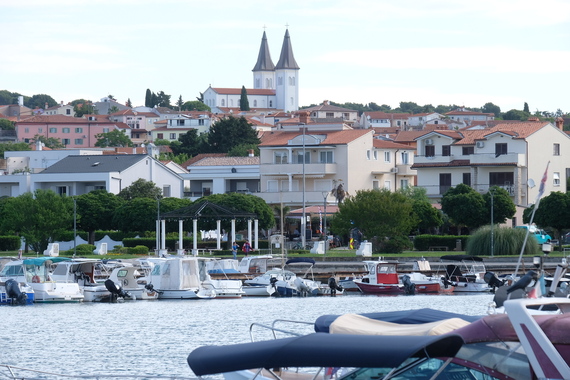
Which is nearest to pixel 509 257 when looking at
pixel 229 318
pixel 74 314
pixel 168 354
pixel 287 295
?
pixel 287 295

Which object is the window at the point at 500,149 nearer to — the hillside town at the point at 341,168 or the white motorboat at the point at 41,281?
the hillside town at the point at 341,168

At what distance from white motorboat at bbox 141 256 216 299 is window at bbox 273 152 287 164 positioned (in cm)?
4373

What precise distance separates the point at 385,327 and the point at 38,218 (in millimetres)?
59643

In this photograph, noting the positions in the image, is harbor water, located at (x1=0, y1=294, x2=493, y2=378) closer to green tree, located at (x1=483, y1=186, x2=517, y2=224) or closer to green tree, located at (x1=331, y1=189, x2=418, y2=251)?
green tree, located at (x1=331, y1=189, x2=418, y2=251)

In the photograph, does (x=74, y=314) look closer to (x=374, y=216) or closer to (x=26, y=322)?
(x=26, y=322)

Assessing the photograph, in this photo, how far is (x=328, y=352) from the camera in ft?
40.6

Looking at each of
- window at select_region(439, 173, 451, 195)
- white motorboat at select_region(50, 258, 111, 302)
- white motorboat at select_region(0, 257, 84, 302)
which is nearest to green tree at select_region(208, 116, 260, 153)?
window at select_region(439, 173, 451, 195)

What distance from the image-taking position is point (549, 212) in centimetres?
6488

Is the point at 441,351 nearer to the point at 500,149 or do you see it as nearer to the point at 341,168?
the point at 500,149

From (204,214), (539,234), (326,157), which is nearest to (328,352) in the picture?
(204,214)

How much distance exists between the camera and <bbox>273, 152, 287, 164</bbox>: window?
304 feet

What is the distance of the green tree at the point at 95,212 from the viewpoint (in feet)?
251

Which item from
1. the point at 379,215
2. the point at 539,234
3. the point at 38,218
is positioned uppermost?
the point at 38,218

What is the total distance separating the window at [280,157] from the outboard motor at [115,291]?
45715 mm
